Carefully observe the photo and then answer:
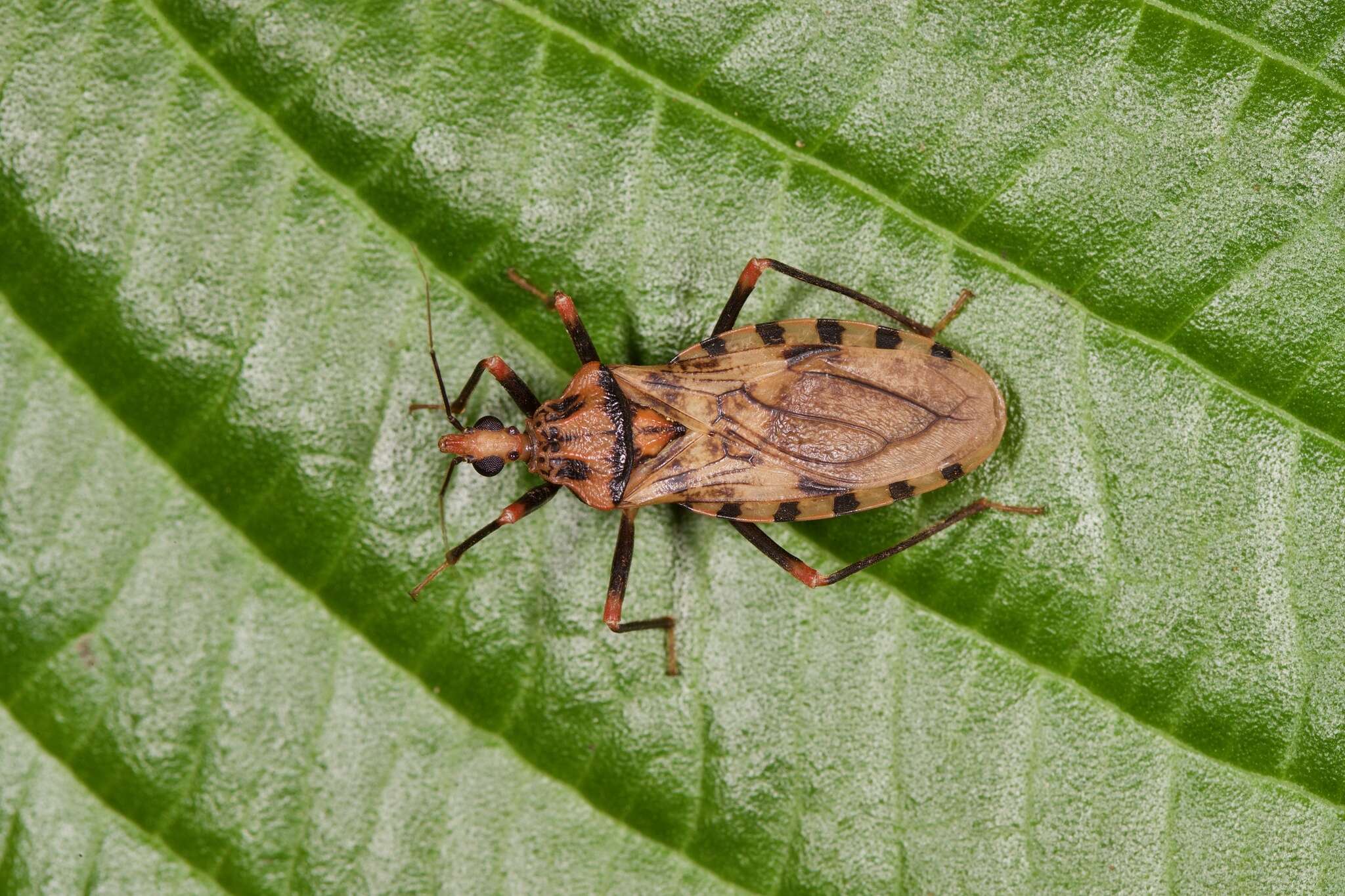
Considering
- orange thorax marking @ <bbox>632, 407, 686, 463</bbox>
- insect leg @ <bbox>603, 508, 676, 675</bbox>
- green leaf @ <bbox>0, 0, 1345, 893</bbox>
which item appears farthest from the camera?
orange thorax marking @ <bbox>632, 407, 686, 463</bbox>

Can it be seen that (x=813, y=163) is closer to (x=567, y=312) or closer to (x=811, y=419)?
(x=811, y=419)

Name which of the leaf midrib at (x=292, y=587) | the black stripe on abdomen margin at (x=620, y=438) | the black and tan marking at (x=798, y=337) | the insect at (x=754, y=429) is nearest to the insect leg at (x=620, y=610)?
the insect at (x=754, y=429)

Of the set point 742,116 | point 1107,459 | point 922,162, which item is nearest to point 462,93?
point 742,116

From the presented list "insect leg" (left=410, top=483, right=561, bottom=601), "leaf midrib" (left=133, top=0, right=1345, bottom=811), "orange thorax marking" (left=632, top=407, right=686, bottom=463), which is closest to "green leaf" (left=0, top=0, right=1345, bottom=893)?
"leaf midrib" (left=133, top=0, right=1345, bottom=811)

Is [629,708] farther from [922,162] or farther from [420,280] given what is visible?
[922,162]

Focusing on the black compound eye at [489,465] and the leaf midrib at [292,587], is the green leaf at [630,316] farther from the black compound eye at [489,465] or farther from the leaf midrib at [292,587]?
the black compound eye at [489,465]

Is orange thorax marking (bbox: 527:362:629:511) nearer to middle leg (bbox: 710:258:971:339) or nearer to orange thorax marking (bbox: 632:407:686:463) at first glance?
orange thorax marking (bbox: 632:407:686:463)
